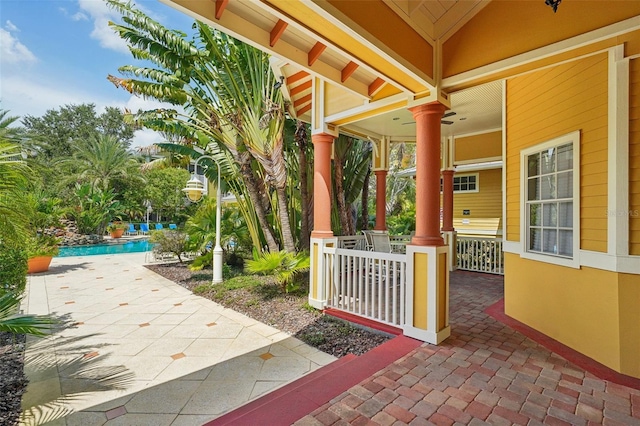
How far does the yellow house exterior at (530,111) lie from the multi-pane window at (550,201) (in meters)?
0.02

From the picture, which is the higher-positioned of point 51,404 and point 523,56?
point 523,56

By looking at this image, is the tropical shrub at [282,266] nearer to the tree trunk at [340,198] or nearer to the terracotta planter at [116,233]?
the tree trunk at [340,198]

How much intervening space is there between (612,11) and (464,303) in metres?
4.41

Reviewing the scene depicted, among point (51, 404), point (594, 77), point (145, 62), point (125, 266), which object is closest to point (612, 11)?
point (594, 77)

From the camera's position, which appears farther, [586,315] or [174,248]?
[174,248]

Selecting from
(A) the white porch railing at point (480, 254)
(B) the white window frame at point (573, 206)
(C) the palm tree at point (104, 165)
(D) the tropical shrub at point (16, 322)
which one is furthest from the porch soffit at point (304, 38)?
(C) the palm tree at point (104, 165)

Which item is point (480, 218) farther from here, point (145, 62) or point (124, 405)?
point (145, 62)

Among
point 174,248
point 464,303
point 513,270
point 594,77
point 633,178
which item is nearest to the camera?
point 633,178

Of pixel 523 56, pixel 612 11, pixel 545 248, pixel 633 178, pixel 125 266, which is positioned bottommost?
pixel 125 266

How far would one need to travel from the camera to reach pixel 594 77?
3.13 m

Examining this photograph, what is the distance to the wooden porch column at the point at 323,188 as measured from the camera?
5.10 m

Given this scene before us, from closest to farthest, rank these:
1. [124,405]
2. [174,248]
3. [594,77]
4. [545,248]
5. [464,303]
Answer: [124,405], [594,77], [545,248], [464,303], [174,248]

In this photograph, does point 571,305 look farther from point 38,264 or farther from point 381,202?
point 38,264

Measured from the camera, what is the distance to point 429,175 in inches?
148
